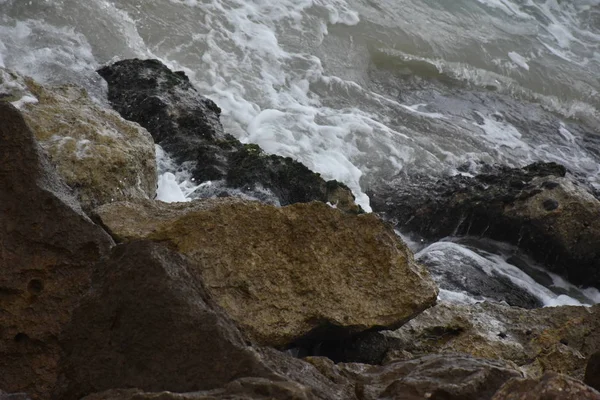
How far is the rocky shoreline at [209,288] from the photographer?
2627 mm

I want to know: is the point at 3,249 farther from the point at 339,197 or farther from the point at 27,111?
the point at 339,197

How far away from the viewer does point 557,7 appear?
21047 millimetres

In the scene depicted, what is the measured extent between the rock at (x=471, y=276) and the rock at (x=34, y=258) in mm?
3945

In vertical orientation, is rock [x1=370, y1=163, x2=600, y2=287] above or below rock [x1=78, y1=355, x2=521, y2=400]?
below

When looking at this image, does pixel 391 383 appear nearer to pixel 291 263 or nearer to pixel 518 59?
pixel 291 263

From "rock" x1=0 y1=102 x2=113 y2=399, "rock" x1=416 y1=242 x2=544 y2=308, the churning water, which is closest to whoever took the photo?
"rock" x1=0 y1=102 x2=113 y2=399

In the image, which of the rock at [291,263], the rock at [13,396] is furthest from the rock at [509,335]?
the rock at [13,396]

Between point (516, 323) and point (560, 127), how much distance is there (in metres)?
9.27

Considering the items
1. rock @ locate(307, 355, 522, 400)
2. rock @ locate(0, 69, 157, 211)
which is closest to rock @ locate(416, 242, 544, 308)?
rock @ locate(0, 69, 157, 211)

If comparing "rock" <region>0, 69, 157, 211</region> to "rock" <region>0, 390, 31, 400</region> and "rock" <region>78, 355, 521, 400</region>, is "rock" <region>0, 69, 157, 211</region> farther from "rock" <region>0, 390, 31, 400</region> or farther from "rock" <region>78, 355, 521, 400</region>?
"rock" <region>78, 355, 521, 400</region>

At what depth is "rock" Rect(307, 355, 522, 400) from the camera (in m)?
2.64

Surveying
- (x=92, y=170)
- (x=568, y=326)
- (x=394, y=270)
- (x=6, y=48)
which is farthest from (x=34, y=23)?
(x=568, y=326)

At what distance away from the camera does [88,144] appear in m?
4.79

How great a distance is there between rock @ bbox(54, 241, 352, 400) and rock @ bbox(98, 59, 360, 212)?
3576 millimetres
